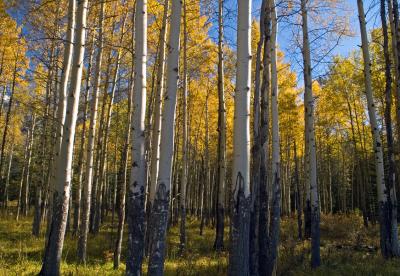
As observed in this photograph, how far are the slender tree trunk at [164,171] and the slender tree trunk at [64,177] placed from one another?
2.07 meters

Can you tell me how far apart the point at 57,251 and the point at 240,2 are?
463cm

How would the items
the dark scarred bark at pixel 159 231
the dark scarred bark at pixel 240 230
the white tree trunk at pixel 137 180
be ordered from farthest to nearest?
the white tree trunk at pixel 137 180
the dark scarred bark at pixel 240 230
the dark scarred bark at pixel 159 231

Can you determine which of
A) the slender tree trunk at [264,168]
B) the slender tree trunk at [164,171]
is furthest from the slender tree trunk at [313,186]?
the slender tree trunk at [164,171]

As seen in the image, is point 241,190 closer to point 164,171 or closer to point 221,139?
point 164,171

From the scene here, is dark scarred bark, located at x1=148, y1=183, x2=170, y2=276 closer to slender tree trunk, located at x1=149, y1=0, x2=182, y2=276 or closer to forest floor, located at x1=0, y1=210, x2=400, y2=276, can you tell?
slender tree trunk, located at x1=149, y1=0, x2=182, y2=276

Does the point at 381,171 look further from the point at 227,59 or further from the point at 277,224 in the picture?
the point at 227,59

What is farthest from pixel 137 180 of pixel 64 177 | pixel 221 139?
pixel 221 139

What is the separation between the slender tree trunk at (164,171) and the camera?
13.9 ft

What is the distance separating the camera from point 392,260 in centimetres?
805

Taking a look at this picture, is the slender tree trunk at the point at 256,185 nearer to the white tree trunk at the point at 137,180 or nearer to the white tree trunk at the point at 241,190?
the white tree trunk at the point at 241,190

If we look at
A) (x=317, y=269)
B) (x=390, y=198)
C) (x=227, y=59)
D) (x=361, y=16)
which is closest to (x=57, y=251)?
(x=317, y=269)

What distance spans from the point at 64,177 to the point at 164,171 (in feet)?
7.67

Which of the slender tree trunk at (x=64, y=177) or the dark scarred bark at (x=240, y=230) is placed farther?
the slender tree trunk at (x=64, y=177)

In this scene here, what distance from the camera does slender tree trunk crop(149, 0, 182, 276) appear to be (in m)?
4.25
